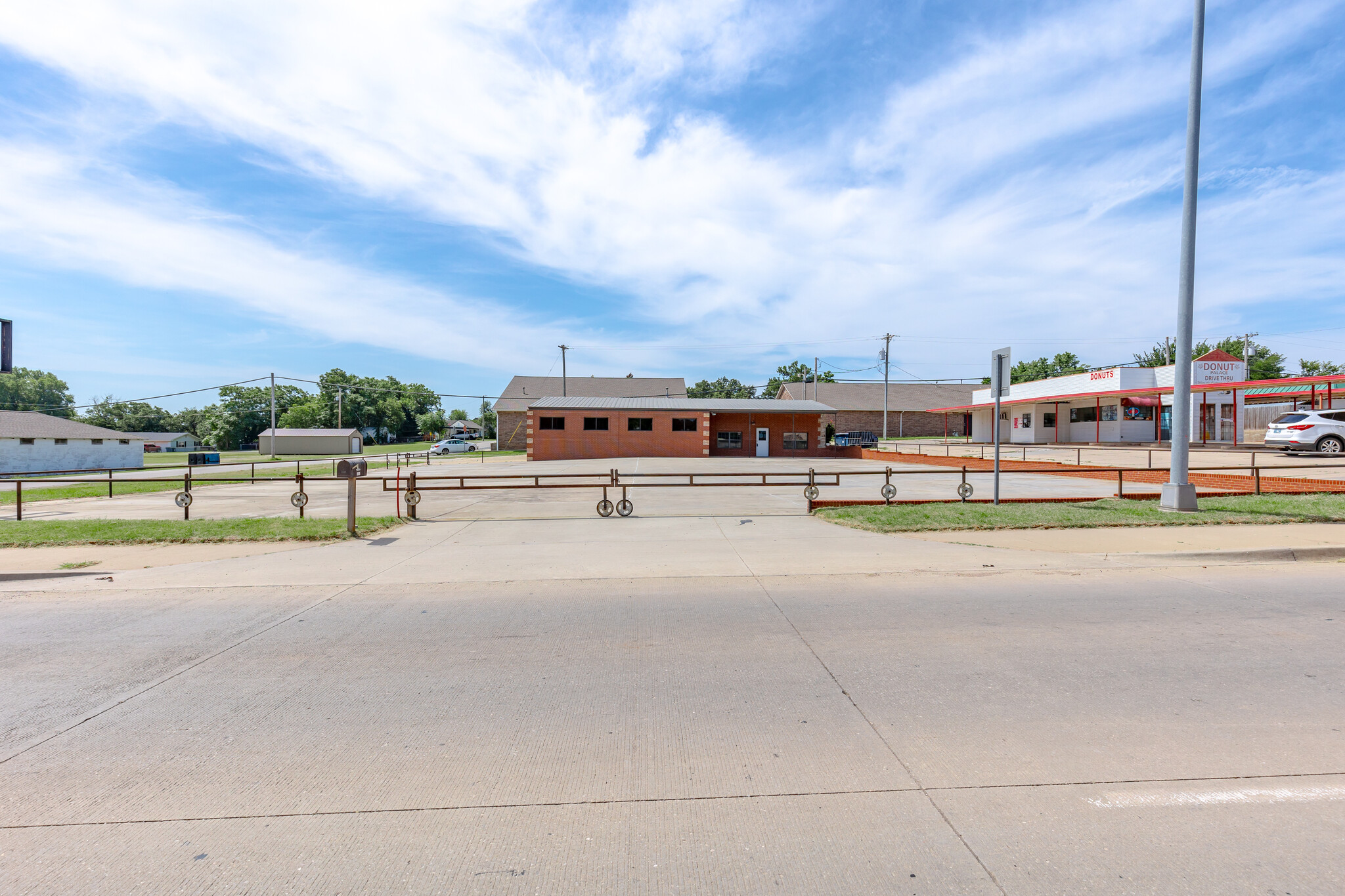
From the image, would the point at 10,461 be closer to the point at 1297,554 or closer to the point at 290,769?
the point at 290,769

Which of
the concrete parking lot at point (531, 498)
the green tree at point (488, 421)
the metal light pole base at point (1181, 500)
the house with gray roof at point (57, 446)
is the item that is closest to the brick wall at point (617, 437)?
the concrete parking lot at point (531, 498)

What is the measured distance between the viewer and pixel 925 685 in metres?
4.41

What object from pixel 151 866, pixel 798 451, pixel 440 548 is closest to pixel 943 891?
pixel 151 866

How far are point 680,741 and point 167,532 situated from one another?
1108cm

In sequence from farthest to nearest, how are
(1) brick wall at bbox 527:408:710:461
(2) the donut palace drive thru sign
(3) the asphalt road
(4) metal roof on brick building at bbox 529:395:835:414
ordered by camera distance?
1. (4) metal roof on brick building at bbox 529:395:835:414
2. (1) brick wall at bbox 527:408:710:461
3. (2) the donut palace drive thru sign
4. (3) the asphalt road

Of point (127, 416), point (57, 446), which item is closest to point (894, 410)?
point (57, 446)

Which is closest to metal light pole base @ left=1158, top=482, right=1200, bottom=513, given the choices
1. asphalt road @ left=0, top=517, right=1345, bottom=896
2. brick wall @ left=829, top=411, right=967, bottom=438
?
asphalt road @ left=0, top=517, right=1345, bottom=896

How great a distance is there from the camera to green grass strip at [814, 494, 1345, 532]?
10883mm

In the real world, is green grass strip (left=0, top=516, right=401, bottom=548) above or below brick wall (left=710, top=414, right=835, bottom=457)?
below

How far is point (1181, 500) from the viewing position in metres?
11.8

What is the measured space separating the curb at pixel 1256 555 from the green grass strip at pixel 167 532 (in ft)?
40.2

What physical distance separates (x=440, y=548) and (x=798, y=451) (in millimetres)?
36184

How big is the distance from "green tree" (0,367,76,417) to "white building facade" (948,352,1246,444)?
13739 cm

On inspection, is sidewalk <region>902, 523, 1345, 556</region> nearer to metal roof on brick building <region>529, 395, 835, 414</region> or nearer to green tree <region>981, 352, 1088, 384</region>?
metal roof on brick building <region>529, 395, 835, 414</region>
